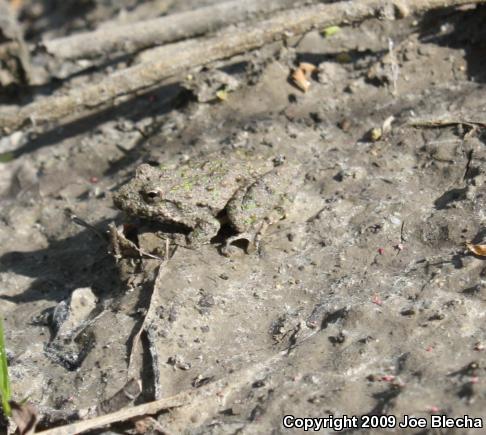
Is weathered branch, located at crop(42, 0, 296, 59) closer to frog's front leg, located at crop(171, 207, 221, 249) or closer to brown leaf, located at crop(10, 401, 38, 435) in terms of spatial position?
frog's front leg, located at crop(171, 207, 221, 249)

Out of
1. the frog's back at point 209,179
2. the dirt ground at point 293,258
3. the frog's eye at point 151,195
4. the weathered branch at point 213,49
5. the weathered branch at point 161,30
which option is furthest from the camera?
the weathered branch at point 161,30

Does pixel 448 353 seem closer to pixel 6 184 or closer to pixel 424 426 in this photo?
pixel 424 426

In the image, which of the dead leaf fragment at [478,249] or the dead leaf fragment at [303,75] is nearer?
the dead leaf fragment at [478,249]

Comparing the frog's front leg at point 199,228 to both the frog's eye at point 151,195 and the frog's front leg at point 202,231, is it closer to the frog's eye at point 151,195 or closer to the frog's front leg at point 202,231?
the frog's front leg at point 202,231

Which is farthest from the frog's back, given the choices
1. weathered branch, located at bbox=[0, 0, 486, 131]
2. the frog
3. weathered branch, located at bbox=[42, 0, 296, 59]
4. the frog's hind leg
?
weathered branch, located at bbox=[42, 0, 296, 59]

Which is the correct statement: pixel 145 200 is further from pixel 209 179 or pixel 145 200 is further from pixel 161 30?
pixel 161 30

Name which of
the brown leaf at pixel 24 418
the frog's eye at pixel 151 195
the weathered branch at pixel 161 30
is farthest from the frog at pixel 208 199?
the weathered branch at pixel 161 30

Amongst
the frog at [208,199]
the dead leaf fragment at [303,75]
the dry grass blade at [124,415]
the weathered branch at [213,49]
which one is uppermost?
the weathered branch at [213,49]
